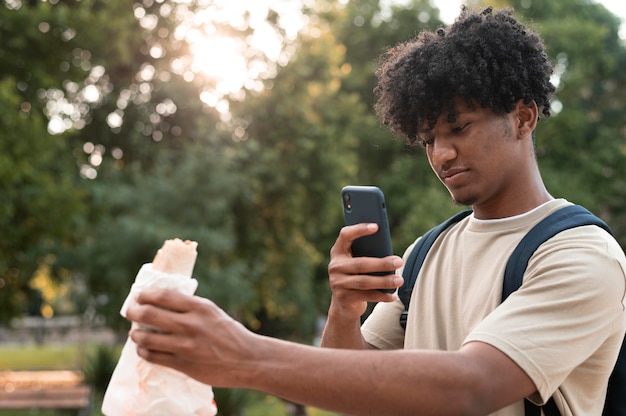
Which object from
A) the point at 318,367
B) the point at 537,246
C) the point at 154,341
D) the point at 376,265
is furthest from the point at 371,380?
the point at 537,246

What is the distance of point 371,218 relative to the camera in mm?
2164

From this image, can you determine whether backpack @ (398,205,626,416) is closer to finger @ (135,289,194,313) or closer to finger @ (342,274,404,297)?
finger @ (342,274,404,297)

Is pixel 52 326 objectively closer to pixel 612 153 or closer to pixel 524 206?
pixel 612 153

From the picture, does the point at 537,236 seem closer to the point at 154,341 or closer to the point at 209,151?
the point at 154,341

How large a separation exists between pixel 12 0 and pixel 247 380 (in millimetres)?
13869

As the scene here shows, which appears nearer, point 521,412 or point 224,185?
point 521,412

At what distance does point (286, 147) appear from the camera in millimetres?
17906

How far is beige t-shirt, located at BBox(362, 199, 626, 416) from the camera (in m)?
1.75

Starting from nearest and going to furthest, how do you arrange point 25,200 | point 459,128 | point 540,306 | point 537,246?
point 540,306, point 537,246, point 459,128, point 25,200

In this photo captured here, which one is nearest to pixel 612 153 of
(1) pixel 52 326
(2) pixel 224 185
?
(2) pixel 224 185

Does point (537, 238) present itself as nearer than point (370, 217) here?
Yes

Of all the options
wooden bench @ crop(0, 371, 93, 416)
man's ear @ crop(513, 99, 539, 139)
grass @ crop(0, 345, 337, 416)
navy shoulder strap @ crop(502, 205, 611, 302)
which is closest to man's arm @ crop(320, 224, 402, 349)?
navy shoulder strap @ crop(502, 205, 611, 302)

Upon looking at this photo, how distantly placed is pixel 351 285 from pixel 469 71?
0.63 meters

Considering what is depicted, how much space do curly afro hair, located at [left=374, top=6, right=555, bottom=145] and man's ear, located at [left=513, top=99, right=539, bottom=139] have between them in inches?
0.8
